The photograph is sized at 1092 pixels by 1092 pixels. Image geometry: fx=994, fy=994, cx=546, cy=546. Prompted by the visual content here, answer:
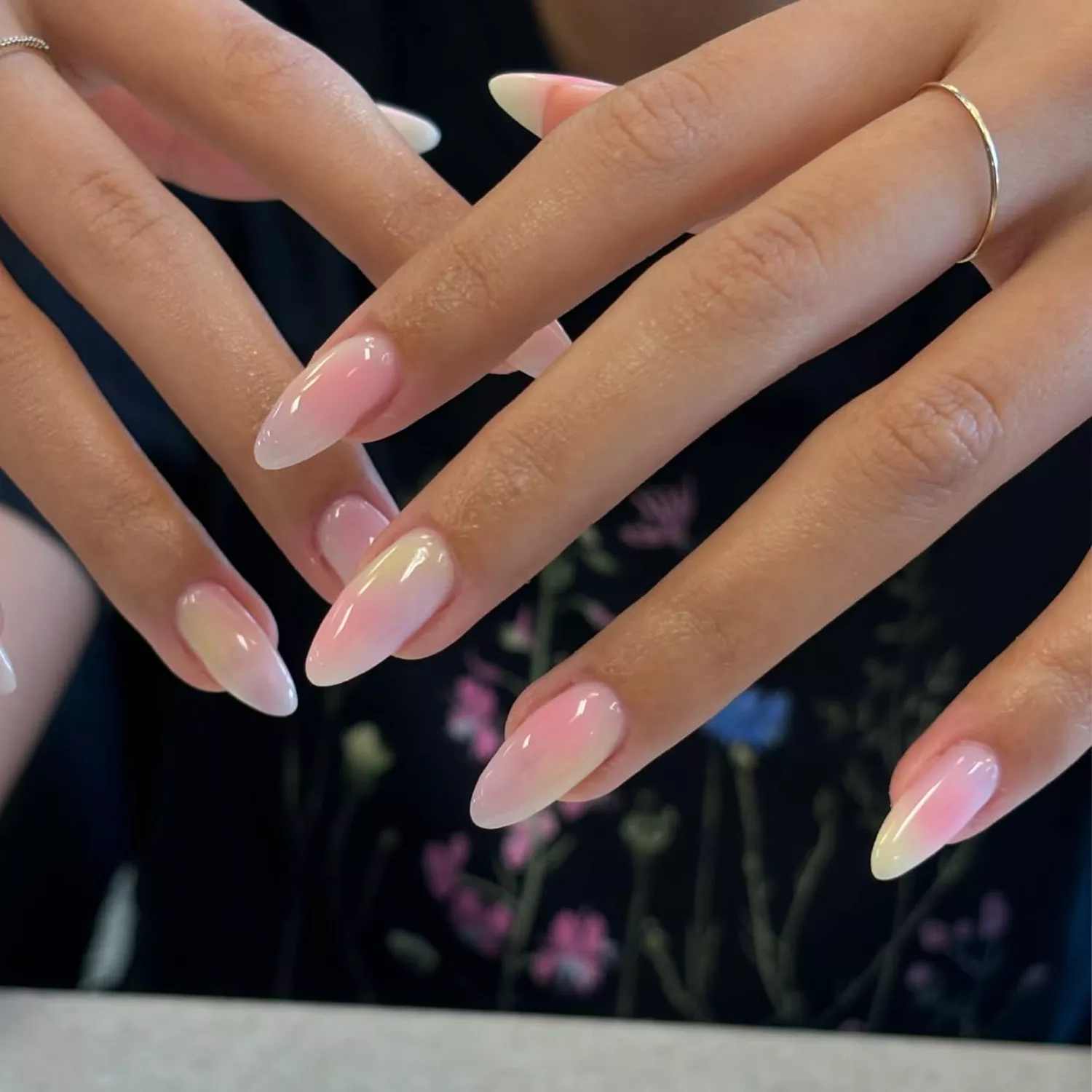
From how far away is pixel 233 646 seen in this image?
16.6 inches

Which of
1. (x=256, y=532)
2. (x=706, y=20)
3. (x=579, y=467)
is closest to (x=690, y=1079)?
(x=579, y=467)

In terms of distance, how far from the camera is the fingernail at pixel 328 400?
381mm

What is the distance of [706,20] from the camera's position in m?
0.82

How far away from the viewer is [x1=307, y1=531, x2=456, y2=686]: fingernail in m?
0.37

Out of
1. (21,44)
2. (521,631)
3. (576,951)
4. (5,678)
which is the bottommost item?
(576,951)

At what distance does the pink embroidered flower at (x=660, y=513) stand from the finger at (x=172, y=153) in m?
0.35

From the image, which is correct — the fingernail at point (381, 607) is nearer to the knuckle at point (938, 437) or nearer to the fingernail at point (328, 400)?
the fingernail at point (328, 400)

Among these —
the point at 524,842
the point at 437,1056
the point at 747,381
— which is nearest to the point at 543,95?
the point at 747,381

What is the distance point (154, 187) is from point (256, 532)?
45 cm

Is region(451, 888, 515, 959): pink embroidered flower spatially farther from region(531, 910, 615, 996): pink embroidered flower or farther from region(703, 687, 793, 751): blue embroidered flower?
region(703, 687, 793, 751): blue embroidered flower

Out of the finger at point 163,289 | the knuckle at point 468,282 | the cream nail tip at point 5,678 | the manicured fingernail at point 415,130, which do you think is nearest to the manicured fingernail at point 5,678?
the cream nail tip at point 5,678

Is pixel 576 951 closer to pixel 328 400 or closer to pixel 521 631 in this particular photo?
pixel 521 631

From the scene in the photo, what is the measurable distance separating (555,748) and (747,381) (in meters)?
0.16

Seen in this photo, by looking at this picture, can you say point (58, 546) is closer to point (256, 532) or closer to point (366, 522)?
point (256, 532)
